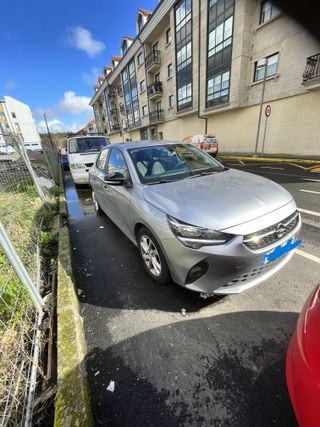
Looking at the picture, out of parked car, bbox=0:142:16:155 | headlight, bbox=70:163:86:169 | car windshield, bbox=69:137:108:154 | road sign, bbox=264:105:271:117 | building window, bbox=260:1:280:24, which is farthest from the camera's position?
road sign, bbox=264:105:271:117

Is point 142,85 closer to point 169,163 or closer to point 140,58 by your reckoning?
point 140,58

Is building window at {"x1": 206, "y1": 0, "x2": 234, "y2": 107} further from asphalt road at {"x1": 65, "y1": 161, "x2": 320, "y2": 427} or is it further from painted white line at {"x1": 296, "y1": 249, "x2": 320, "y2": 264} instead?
asphalt road at {"x1": 65, "y1": 161, "x2": 320, "y2": 427}

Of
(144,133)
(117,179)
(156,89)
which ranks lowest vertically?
(117,179)

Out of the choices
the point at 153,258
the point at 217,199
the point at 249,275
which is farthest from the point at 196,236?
the point at 153,258

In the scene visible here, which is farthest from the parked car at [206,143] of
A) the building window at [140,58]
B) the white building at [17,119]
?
the white building at [17,119]

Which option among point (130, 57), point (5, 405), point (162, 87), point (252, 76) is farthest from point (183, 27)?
point (5, 405)

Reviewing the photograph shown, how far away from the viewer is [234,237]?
174cm

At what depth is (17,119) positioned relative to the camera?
5234 cm

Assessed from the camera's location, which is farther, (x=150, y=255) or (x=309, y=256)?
(x=309, y=256)

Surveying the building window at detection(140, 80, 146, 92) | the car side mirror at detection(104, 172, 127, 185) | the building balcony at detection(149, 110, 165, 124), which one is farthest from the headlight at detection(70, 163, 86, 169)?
the building window at detection(140, 80, 146, 92)

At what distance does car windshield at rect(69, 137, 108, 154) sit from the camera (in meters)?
7.74

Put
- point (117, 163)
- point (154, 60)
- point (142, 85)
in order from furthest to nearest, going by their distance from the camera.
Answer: point (142, 85) → point (154, 60) → point (117, 163)

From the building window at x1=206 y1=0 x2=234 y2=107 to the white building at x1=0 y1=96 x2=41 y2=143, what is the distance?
41258mm

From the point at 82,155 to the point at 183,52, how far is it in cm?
1813
